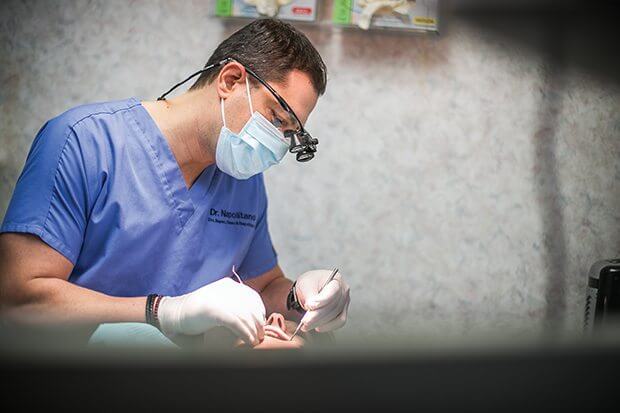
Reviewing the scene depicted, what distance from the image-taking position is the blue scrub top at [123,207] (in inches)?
50.8

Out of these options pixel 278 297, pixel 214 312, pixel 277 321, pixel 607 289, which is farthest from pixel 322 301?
pixel 607 289

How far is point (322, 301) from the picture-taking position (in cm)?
149

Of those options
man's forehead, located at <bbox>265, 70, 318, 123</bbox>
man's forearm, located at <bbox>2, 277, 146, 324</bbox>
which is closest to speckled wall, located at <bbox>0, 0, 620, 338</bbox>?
man's forehead, located at <bbox>265, 70, 318, 123</bbox>

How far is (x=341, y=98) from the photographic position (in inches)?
89.2

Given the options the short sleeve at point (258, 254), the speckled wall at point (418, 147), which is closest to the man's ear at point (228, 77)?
the short sleeve at point (258, 254)

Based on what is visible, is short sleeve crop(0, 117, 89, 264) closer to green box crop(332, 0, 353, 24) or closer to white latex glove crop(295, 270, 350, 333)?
white latex glove crop(295, 270, 350, 333)

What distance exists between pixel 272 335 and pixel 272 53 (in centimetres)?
62

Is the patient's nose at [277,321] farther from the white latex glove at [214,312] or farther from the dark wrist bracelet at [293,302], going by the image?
the white latex glove at [214,312]

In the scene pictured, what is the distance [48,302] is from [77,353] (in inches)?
42.8

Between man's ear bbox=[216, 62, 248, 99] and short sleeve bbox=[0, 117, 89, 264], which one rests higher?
man's ear bbox=[216, 62, 248, 99]

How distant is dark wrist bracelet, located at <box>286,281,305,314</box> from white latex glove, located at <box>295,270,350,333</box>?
0.04 ft

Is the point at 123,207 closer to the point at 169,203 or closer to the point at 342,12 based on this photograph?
the point at 169,203

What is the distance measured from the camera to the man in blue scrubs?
1246mm

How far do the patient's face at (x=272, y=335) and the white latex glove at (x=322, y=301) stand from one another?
44 millimetres
